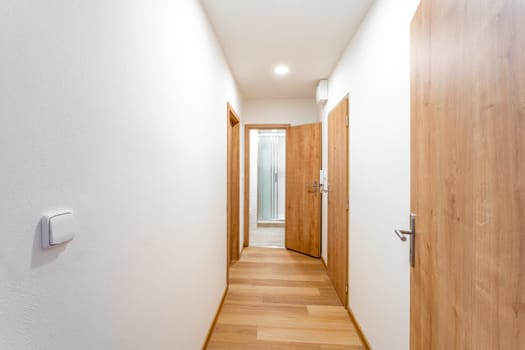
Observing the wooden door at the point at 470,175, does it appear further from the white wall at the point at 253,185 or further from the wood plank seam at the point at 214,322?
the white wall at the point at 253,185

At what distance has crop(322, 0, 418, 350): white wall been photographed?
4.29 feet

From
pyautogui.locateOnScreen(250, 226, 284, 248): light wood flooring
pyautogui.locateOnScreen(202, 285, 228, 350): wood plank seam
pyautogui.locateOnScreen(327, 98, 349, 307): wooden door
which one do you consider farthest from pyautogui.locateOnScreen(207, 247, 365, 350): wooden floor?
pyautogui.locateOnScreen(250, 226, 284, 248): light wood flooring

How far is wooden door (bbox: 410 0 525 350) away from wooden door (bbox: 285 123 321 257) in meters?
2.66

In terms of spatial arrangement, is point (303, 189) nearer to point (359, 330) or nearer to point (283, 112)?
point (283, 112)

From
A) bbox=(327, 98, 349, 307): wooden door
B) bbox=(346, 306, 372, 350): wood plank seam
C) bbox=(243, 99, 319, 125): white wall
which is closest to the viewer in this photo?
bbox=(346, 306, 372, 350): wood plank seam

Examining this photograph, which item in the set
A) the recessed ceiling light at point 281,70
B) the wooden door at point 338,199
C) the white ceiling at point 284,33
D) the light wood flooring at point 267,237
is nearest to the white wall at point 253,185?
the light wood flooring at point 267,237

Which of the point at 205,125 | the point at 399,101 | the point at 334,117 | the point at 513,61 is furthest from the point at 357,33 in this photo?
the point at 513,61

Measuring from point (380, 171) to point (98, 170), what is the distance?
1.54 metres

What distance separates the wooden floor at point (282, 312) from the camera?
1867mm

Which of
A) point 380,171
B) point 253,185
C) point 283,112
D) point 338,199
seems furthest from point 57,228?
point 253,185

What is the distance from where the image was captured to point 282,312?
2.23m

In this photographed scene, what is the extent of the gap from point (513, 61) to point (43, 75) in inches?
38.6

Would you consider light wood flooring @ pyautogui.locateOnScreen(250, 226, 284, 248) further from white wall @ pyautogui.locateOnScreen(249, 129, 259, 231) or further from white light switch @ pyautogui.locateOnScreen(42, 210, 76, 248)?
white light switch @ pyautogui.locateOnScreen(42, 210, 76, 248)

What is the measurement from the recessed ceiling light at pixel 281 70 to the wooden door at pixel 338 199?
747mm
